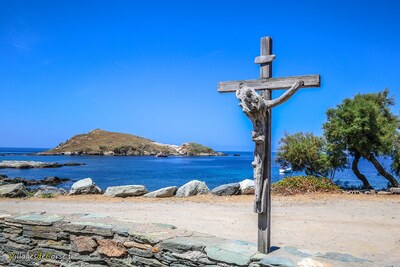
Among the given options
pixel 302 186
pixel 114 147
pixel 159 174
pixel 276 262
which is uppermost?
pixel 114 147

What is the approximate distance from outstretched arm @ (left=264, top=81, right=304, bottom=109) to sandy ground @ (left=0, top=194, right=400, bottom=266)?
278 centimetres

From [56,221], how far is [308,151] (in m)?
16.7

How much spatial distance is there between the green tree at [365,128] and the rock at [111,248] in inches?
559

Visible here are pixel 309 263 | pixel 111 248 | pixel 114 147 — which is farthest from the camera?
pixel 114 147

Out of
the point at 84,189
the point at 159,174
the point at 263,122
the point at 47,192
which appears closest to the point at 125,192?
the point at 84,189

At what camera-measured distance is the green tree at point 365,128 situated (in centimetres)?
1752

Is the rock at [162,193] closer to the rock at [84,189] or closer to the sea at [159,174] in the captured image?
the rock at [84,189]

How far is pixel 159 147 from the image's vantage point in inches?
5728

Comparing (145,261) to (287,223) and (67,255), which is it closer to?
A: (67,255)

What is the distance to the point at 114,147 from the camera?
128500mm

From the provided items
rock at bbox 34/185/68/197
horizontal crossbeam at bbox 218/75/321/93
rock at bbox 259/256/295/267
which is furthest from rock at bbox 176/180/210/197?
rock at bbox 259/256/295/267

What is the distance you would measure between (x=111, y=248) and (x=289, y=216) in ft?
19.1

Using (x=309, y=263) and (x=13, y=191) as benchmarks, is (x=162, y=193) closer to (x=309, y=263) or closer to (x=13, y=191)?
(x=13, y=191)

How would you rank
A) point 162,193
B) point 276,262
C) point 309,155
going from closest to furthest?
point 276,262
point 162,193
point 309,155
